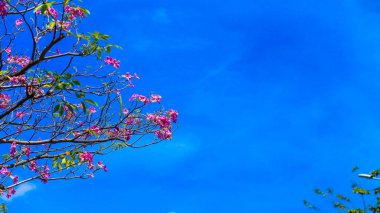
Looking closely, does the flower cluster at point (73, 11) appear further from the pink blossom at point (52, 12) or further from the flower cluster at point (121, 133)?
the flower cluster at point (121, 133)

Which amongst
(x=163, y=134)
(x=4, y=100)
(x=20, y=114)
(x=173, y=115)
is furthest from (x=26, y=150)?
(x=173, y=115)

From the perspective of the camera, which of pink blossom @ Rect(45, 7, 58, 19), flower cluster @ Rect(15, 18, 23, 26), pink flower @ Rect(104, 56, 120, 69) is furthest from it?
pink flower @ Rect(104, 56, 120, 69)

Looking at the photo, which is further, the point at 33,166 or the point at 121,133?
the point at 33,166

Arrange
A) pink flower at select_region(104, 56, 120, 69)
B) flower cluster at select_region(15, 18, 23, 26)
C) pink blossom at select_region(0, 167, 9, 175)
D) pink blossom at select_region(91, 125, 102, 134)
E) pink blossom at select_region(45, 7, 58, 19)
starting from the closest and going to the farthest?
pink blossom at select_region(45, 7, 58, 19), pink blossom at select_region(91, 125, 102, 134), flower cluster at select_region(15, 18, 23, 26), pink blossom at select_region(0, 167, 9, 175), pink flower at select_region(104, 56, 120, 69)

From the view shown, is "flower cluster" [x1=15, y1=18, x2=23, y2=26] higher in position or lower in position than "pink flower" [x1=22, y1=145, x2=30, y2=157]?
higher

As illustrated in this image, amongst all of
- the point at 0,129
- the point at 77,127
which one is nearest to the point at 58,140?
the point at 77,127

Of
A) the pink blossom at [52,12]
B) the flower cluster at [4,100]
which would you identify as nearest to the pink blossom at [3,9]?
the pink blossom at [52,12]

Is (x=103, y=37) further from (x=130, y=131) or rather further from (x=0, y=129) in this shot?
(x=0, y=129)

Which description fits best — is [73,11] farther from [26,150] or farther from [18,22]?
[26,150]

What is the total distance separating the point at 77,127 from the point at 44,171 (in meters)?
1.16

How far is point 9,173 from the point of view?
7.36 meters

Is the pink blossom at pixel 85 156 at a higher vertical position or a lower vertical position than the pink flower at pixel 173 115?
lower

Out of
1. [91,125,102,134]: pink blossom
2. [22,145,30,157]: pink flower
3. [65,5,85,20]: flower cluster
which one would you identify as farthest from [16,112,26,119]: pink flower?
[65,5,85,20]: flower cluster

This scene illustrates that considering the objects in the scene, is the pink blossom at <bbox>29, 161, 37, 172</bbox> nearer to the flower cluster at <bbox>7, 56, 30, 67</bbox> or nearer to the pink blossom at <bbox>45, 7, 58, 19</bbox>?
the flower cluster at <bbox>7, 56, 30, 67</bbox>
